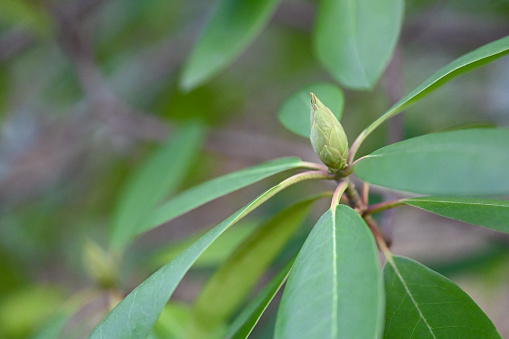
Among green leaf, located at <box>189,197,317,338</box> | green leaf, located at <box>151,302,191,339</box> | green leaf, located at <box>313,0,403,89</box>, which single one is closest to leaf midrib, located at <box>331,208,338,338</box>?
green leaf, located at <box>189,197,317,338</box>

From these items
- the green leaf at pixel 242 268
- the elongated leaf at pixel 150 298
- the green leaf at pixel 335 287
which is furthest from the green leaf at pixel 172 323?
the green leaf at pixel 335 287

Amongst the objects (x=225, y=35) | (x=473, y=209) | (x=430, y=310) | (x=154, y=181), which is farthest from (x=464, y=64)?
(x=154, y=181)

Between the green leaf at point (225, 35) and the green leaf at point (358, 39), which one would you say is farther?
the green leaf at point (225, 35)

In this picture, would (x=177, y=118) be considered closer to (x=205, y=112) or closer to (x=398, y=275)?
(x=205, y=112)

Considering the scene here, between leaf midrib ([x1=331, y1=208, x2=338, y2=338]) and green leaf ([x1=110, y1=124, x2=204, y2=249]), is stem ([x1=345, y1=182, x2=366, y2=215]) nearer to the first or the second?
leaf midrib ([x1=331, y1=208, x2=338, y2=338])

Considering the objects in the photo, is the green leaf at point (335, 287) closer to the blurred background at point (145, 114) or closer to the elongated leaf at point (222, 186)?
A: the elongated leaf at point (222, 186)

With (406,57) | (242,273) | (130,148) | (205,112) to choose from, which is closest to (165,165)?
(242,273)

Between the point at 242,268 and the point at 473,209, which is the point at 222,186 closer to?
the point at 242,268
